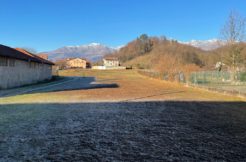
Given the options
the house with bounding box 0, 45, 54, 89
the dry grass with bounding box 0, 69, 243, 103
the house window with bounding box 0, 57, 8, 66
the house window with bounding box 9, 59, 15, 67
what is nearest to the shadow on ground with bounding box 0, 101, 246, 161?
the dry grass with bounding box 0, 69, 243, 103

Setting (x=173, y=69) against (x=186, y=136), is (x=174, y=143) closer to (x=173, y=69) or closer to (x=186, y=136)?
(x=186, y=136)

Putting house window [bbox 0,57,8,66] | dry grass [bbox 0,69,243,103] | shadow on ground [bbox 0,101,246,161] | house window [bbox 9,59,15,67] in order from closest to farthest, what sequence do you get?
shadow on ground [bbox 0,101,246,161] → dry grass [bbox 0,69,243,103] → house window [bbox 0,57,8,66] → house window [bbox 9,59,15,67]

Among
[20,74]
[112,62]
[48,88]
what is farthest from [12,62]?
[112,62]

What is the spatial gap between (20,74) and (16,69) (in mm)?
1112

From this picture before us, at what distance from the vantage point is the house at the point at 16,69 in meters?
20.0

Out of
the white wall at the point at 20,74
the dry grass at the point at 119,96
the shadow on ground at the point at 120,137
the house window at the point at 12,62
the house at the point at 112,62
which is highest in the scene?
the house at the point at 112,62

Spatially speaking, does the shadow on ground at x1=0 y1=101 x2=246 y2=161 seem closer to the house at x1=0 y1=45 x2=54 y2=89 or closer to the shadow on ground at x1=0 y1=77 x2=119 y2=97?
the shadow on ground at x1=0 y1=77 x2=119 y2=97

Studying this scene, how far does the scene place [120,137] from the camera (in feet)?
18.8

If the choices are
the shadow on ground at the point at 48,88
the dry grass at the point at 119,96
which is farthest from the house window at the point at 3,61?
the dry grass at the point at 119,96

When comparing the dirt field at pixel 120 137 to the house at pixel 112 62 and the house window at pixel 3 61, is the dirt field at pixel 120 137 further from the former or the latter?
the house at pixel 112 62

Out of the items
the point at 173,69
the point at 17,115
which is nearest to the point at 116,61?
the point at 173,69

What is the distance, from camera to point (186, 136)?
5.86m

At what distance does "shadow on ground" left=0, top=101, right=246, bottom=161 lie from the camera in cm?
446

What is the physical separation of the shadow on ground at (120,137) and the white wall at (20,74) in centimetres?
1284
